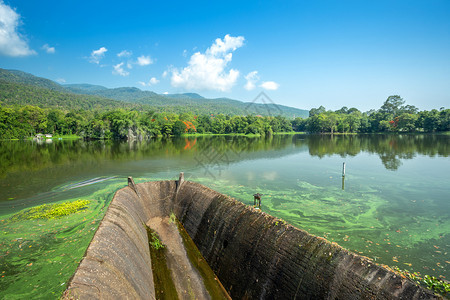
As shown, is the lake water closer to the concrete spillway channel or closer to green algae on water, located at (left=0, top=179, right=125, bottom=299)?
green algae on water, located at (left=0, top=179, right=125, bottom=299)

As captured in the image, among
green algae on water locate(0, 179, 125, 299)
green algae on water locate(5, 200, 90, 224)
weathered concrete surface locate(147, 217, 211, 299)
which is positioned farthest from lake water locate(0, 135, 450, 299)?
weathered concrete surface locate(147, 217, 211, 299)

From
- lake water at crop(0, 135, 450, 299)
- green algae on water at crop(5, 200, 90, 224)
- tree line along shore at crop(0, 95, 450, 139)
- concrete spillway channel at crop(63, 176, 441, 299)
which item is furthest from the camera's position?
tree line along shore at crop(0, 95, 450, 139)

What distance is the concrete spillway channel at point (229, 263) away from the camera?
12.9ft

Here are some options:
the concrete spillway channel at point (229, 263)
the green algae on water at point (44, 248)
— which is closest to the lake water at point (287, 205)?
the green algae on water at point (44, 248)

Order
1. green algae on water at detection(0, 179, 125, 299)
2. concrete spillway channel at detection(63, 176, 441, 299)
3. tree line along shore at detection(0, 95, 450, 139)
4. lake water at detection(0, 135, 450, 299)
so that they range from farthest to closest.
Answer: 1. tree line along shore at detection(0, 95, 450, 139)
2. lake water at detection(0, 135, 450, 299)
3. green algae on water at detection(0, 179, 125, 299)
4. concrete spillway channel at detection(63, 176, 441, 299)

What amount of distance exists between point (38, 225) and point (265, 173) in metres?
15.6

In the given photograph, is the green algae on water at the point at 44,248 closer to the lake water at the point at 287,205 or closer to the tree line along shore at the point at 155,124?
the lake water at the point at 287,205

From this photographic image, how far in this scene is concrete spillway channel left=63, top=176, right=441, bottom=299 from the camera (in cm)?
392

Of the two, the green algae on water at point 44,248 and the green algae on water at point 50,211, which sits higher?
the green algae on water at point 50,211

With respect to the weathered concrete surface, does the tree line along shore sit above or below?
above

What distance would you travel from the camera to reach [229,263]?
6.27 metres

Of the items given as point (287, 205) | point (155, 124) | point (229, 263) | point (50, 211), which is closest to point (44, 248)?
point (50, 211)

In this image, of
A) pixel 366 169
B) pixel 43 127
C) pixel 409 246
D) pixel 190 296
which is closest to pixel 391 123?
pixel 366 169

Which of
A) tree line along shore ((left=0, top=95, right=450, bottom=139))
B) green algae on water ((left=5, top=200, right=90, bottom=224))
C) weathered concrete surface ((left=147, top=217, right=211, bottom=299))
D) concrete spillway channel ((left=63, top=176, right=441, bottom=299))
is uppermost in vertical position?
tree line along shore ((left=0, top=95, right=450, bottom=139))
